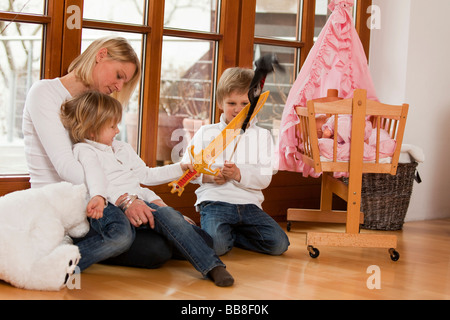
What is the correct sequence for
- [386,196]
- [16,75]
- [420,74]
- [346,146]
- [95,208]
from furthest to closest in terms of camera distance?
[420,74] < [386,196] < [346,146] < [16,75] < [95,208]

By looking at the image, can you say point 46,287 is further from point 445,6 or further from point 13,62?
point 445,6

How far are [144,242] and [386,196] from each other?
1527 millimetres

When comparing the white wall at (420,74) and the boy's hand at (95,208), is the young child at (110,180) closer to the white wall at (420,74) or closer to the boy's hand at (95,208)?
the boy's hand at (95,208)

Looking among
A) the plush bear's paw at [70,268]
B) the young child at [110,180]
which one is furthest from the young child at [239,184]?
the plush bear's paw at [70,268]

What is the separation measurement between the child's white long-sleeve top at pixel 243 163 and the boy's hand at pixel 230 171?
0.12 feet

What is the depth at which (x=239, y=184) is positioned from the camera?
2.62m

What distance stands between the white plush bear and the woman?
0.29 ft

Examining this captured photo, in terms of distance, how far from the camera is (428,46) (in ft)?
11.9

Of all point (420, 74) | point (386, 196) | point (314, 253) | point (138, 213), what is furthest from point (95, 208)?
point (420, 74)

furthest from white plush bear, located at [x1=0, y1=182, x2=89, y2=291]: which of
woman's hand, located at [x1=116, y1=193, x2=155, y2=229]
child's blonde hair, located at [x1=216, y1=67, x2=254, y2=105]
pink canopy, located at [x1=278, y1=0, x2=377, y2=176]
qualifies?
pink canopy, located at [x1=278, y1=0, x2=377, y2=176]

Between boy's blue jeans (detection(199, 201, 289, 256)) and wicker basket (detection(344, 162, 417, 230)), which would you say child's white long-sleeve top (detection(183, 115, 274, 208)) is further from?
wicker basket (detection(344, 162, 417, 230))

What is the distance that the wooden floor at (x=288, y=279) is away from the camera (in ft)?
6.29

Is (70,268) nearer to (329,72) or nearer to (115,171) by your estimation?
(115,171)

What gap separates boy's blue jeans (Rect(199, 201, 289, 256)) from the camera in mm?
2527
